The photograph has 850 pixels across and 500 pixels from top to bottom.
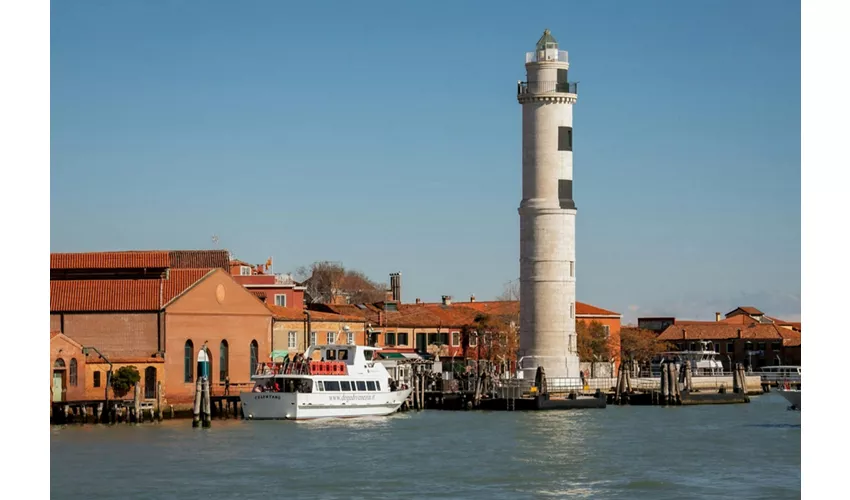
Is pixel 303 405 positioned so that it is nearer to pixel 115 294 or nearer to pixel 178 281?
pixel 178 281

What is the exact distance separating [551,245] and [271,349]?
20.4 ft

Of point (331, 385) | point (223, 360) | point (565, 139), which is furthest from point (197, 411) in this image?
point (565, 139)

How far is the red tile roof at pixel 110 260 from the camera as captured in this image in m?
26.8

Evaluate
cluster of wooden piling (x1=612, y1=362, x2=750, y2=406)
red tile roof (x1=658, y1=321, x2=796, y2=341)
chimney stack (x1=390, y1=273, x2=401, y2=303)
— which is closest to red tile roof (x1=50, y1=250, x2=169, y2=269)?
cluster of wooden piling (x1=612, y1=362, x2=750, y2=406)

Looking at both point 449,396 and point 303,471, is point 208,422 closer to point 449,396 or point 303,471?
point 303,471

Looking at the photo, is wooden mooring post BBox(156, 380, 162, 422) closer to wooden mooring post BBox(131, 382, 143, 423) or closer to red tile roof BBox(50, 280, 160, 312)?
wooden mooring post BBox(131, 382, 143, 423)

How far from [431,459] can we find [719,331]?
3241 centimetres

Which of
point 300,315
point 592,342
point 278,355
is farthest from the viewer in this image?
point 592,342

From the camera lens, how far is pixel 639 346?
45.6 m

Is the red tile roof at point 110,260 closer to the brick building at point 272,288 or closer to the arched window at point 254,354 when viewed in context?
the arched window at point 254,354

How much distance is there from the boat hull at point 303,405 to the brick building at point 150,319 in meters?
1.81

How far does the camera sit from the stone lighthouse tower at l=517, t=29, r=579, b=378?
2955cm

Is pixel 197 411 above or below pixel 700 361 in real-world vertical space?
above

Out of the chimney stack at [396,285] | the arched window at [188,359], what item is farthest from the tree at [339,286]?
the arched window at [188,359]
